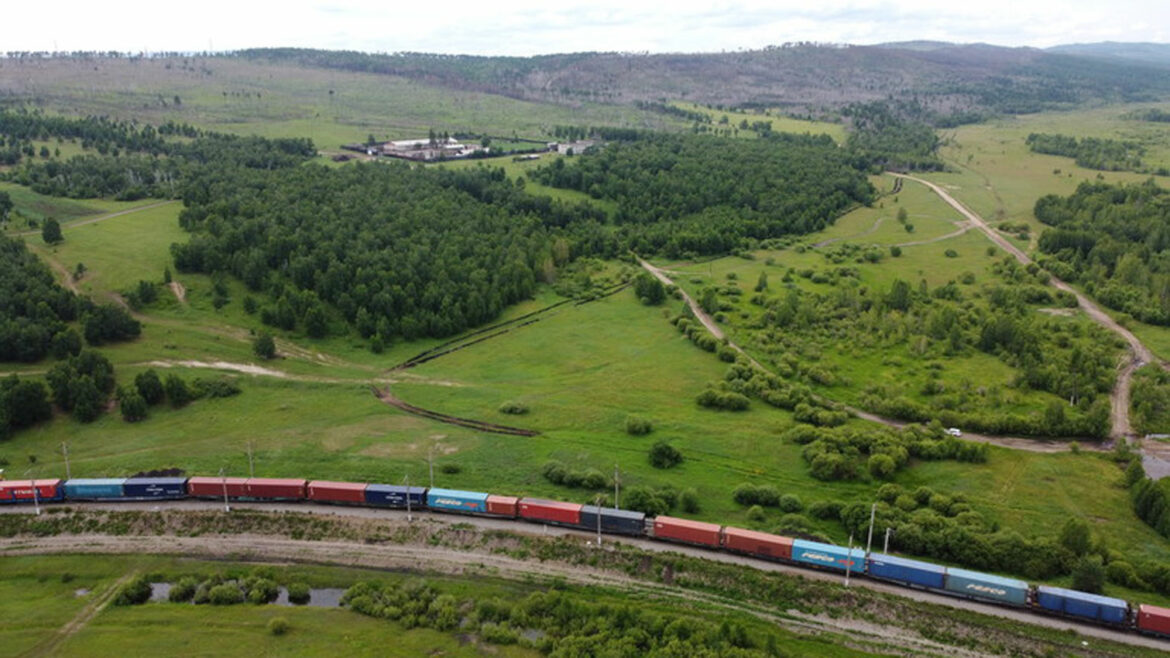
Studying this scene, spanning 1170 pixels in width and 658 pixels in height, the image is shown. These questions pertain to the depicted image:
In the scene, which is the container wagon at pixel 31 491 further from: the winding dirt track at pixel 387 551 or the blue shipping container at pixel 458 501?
the blue shipping container at pixel 458 501

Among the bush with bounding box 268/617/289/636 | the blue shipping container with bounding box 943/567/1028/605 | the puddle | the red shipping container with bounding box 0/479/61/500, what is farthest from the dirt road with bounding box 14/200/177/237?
the blue shipping container with bounding box 943/567/1028/605

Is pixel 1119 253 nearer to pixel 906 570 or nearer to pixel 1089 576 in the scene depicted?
pixel 1089 576

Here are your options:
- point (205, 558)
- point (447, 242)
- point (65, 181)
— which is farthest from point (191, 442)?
point (65, 181)

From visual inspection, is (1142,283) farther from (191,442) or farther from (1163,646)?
(191,442)

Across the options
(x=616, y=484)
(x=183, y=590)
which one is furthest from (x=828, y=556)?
(x=183, y=590)

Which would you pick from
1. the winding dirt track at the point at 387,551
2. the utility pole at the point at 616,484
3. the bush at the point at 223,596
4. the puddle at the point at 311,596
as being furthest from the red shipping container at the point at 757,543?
the bush at the point at 223,596
